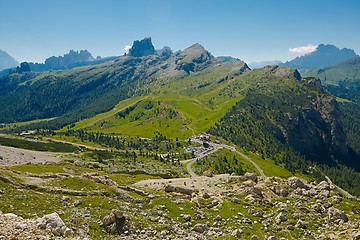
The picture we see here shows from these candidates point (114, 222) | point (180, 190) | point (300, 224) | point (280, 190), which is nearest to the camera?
point (114, 222)

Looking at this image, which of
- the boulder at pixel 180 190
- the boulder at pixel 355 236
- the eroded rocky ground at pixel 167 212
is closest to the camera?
the eroded rocky ground at pixel 167 212

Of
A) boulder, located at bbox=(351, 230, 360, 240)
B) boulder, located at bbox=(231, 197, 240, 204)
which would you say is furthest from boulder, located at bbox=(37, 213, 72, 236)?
boulder, located at bbox=(231, 197, 240, 204)

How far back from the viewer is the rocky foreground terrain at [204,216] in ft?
147

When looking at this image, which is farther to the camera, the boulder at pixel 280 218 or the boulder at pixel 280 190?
the boulder at pixel 280 190

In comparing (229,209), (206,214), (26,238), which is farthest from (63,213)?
(229,209)

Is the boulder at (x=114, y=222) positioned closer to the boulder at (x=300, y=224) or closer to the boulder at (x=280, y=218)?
the boulder at (x=280, y=218)

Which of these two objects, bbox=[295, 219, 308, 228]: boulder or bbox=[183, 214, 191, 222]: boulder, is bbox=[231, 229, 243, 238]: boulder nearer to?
bbox=[183, 214, 191, 222]: boulder

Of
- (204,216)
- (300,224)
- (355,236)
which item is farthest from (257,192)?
(355,236)

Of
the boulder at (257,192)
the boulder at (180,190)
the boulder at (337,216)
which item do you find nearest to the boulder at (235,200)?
the boulder at (257,192)

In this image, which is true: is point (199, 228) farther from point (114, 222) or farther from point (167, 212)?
point (114, 222)

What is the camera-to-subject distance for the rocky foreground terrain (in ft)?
147

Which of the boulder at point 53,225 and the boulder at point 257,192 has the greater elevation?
the boulder at point 53,225

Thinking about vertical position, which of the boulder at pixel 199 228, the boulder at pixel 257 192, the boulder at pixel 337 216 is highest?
the boulder at pixel 199 228

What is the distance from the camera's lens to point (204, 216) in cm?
6203
